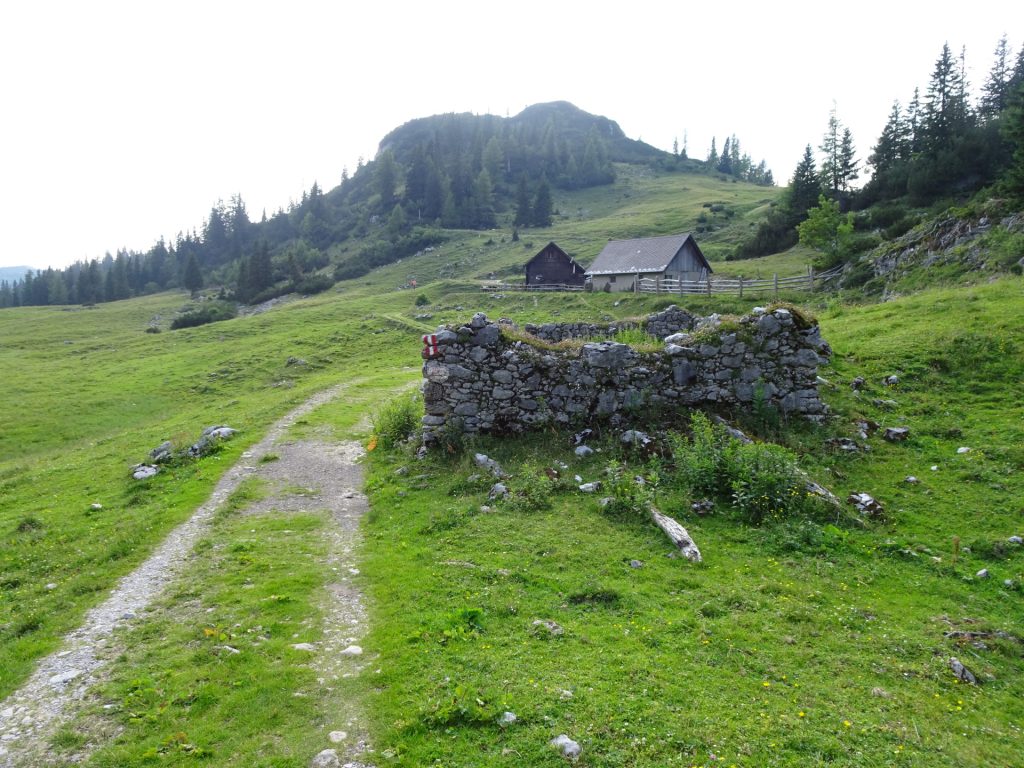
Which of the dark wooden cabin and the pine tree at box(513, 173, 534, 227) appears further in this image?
the pine tree at box(513, 173, 534, 227)

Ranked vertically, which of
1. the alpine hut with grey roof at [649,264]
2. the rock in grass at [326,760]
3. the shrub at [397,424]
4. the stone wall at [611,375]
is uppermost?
the alpine hut with grey roof at [649,264]

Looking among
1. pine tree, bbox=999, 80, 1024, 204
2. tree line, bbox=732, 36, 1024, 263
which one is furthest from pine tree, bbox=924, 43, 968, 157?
pine tree, bbox=999, 80, 1024, 204

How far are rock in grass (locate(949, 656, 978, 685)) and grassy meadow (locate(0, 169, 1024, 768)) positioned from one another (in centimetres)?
17

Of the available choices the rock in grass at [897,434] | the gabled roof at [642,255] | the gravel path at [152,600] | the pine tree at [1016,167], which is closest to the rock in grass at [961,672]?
the gravel path at [152,600]

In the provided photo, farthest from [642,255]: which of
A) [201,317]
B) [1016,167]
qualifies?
[201,317]

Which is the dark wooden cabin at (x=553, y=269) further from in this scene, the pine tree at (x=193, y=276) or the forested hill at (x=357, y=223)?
the pine tree at (x=193, y=276)

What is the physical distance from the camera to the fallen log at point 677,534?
403 inches

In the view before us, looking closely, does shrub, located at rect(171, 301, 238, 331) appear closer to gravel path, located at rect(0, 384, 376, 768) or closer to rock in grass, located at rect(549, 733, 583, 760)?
gravel path, located at rect(0, 384, 376, 768)

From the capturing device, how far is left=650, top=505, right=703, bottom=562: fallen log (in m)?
10.2

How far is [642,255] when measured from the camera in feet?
211

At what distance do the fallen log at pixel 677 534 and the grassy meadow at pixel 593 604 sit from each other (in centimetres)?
29

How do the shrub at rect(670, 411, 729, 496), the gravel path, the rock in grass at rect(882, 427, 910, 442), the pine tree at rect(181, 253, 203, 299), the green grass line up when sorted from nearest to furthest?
the green grass < the gravel path < the shrub at rect(670, 411, 729, 496) < the rock in grass at rect(882, 427, 910, 442) < the pine tree at rect(181, 253, 203, 299)

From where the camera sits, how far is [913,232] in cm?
4128

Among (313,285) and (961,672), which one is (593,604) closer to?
(961,672)
